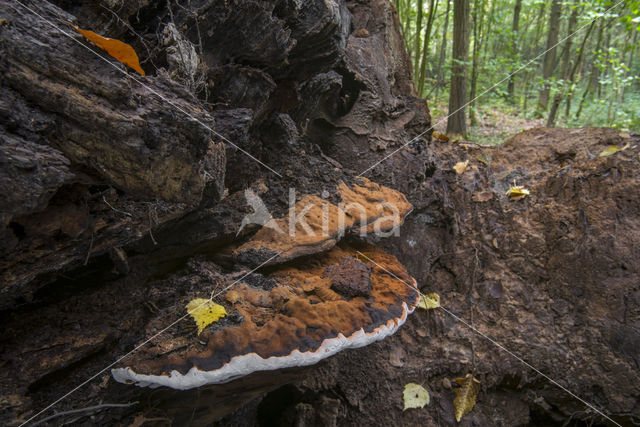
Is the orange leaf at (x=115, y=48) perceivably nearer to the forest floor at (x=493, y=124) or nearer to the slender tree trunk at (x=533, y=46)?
the forest floor at (x=493, y=124)

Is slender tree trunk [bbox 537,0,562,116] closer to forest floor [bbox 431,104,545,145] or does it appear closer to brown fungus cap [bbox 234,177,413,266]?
forest floor [bbox 431,104,545,145]

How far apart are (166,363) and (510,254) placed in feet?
9.58

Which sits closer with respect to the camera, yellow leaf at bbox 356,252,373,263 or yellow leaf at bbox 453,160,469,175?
yellow leaf at bbox 356,252,373,263

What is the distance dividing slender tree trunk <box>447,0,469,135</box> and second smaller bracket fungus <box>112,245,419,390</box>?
5.36 meters

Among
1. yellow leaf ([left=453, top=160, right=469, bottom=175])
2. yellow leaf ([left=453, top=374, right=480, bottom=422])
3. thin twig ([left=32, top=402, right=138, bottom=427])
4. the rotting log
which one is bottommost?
yellow leaf ([left=453, top=374, right=480, bottom=422])

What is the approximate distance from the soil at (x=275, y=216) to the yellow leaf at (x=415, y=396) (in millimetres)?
48

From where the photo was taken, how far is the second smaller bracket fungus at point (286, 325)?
1.44m

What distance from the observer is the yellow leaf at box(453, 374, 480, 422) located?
253 centimetres

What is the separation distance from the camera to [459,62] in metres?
6.75

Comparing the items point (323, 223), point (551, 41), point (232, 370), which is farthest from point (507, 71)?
point (232, 370)

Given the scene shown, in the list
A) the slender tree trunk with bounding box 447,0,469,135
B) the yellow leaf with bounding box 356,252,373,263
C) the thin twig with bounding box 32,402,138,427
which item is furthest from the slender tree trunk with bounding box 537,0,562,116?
the thin twig with bounding box 32,402,138,427

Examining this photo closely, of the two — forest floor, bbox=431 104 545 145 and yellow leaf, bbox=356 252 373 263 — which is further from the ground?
yellow leaf, bbox=356 252 373 263

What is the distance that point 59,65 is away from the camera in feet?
3.77

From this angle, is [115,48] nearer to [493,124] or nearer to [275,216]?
[275,216]
